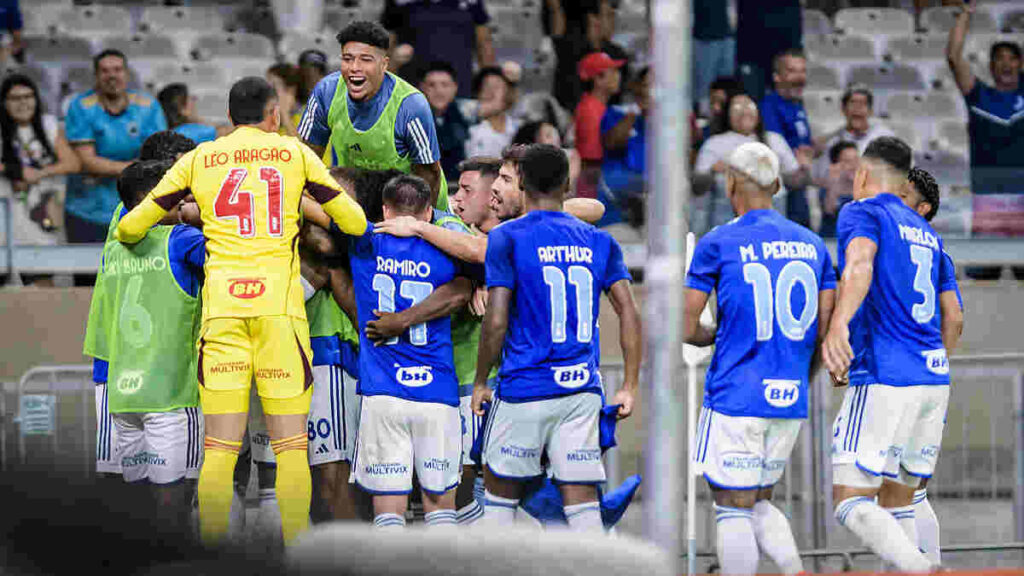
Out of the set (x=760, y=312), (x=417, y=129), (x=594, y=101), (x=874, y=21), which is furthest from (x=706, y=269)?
(x=874, y=21)

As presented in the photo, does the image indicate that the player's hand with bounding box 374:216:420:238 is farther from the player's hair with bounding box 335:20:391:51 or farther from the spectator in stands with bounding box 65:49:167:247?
the spectator in stands with bounding box 65:49:167:247

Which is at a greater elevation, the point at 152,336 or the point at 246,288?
the point at 246,288

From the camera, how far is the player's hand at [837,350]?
609 centimetres

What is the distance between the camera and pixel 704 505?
367 inches

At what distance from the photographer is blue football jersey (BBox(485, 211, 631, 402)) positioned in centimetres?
616

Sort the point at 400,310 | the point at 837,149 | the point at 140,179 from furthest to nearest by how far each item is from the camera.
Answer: the point at 837,149 → the point at 140,179 → the point at 400,310

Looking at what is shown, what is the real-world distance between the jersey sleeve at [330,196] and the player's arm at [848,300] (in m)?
2.08

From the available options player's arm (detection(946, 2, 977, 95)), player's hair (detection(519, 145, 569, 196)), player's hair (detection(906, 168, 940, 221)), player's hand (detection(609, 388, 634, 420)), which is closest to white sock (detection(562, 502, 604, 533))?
player's hand (detection(609, 388, 634, 420))

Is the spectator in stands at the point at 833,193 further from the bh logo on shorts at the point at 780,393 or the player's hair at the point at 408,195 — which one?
the player's hair at the point at 408,195

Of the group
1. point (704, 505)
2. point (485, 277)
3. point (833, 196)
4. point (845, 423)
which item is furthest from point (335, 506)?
point (833, 196)

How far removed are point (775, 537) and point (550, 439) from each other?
1.05 m

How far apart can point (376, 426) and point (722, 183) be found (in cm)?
438

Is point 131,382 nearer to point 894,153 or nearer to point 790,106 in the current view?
point 894,153

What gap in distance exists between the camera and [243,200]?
6.13 metres
